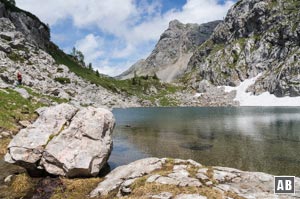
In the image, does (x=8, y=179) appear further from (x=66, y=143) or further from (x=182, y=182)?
(x=182, y=182)

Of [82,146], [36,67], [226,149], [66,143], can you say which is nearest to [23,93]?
[66,143]

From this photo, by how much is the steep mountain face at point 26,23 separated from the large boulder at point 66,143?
144 metres

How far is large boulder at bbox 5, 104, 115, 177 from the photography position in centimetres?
2042

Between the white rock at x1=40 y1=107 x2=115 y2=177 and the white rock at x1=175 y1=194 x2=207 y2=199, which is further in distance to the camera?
the white rock at x1=40 y1=107 x2=115 y2=177

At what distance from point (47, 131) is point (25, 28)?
16122 cm

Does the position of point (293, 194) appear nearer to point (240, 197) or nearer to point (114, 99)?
point (240, 197)

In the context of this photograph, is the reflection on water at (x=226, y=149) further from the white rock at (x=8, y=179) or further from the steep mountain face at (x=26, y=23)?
the steep mountain face at (x=26, y=23)

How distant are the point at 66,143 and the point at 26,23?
169 meters

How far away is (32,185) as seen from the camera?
1925cm

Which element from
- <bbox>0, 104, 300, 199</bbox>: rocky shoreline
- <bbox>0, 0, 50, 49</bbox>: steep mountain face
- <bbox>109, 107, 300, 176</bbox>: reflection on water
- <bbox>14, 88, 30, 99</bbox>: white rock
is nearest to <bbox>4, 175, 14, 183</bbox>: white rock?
<bbox>0, 104, 300, 199</bbox>: rocky shoreline

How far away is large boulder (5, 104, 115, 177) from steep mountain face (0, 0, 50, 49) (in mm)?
144332

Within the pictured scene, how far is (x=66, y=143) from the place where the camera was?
21406mm

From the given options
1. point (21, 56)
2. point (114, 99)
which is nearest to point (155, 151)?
point (21, 56)

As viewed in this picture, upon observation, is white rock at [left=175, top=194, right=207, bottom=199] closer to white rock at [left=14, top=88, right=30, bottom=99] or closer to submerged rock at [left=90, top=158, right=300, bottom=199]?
submerged rock at [left=90, top=158, right=300, bottom=199]
